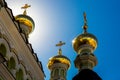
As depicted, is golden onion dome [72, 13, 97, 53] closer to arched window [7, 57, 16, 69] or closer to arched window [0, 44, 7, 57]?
arched window [7, 57, 16, 69]

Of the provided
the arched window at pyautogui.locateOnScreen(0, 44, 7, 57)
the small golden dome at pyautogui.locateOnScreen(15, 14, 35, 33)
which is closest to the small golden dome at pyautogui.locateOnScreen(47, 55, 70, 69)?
the small golden dome at pyautogui.locateOnScreen(15, 14, 35, 33)

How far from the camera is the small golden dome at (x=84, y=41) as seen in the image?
2192 cm

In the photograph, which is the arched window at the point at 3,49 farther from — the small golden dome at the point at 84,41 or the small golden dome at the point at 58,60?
the small golden dome at the point at 58,60

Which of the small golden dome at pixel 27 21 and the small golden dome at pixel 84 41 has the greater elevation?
the small golden dome at pixel 27 21

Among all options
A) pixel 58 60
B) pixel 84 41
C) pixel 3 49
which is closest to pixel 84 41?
pixel 84 41

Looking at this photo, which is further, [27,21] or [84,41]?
[84,41]

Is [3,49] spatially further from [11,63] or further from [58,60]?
[58,60]

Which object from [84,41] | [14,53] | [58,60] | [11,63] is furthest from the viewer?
[58,60]

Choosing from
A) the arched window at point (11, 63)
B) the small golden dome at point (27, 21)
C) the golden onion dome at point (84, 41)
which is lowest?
the arched window at point (11, 63)

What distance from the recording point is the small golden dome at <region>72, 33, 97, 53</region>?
2192cm

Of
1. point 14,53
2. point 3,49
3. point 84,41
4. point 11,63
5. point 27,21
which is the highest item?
point 27,21

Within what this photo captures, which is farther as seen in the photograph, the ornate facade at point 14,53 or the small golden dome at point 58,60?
the small golden dome at point 58,60

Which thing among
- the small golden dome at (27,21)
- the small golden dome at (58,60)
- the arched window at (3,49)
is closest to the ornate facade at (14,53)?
the arched window at (3,49)

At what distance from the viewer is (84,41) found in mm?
21938
